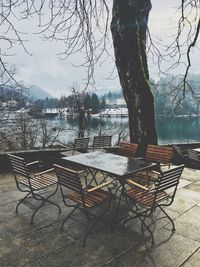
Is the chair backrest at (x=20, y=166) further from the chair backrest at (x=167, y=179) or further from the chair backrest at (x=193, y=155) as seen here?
the chair backrest at (x=193, y=155)

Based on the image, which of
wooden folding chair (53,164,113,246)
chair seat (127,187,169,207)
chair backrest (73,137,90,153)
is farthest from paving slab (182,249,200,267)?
chair backrest (73,137,90,153)

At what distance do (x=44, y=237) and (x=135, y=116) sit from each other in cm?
342

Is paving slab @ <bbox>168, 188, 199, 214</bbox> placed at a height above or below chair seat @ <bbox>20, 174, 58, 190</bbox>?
below

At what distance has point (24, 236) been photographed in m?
3.35

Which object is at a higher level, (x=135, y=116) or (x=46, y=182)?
(x=135, y=116)

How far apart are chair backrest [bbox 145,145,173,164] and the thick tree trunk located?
2.59ft

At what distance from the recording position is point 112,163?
4.16 meters

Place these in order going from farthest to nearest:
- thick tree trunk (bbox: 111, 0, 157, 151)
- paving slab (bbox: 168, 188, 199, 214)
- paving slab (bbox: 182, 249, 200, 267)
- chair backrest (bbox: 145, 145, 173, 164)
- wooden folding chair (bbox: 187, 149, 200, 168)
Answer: wooden folding chair (bbox: 187, 149, 200, 168), thick tree trunk (bbox: 111, 0, 157, 151), chair backrest (bbox: 145, 145, 173, 164), paving slab (bbox: 168, 188, 199, 214), paving slab (bbox: 182, 249, 200, 267)

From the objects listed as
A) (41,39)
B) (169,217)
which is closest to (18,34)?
(41,39)

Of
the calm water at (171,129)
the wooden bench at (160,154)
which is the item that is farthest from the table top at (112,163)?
the calm water at (171,129)

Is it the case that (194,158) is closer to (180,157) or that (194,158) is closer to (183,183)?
(180,157)

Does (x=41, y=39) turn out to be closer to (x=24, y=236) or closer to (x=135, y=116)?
(x=135, y=116)

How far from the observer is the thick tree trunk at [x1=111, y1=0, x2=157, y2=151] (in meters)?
5.59

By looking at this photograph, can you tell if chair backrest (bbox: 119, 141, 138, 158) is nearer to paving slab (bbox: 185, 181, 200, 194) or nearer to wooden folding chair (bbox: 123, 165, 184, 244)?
paving slab (bbox: 185, 181, 200, 194)
